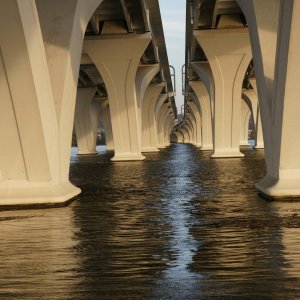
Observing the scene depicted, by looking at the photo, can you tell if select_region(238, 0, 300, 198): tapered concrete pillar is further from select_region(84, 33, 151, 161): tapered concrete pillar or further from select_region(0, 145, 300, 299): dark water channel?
select_region(84, 33, 151, 161): tapered concrete pillar

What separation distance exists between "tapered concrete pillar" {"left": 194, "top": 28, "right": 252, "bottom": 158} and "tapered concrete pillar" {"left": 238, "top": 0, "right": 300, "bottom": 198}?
688 inches

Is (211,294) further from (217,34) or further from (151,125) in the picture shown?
(151,125)

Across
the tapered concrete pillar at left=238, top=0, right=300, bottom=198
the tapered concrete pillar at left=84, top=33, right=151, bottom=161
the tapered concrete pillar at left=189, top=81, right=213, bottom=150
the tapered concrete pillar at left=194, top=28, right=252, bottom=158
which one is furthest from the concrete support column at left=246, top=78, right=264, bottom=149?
the tapered concrete pillar at left=238, top=0, right=300, bottom=198

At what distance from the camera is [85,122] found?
56.3m

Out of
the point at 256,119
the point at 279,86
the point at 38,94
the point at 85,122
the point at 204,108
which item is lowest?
the point at 256,119

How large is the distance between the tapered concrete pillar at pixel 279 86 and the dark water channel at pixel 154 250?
83cm

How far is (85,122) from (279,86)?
4536 centimetres

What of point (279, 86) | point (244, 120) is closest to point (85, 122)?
point (244, 120)

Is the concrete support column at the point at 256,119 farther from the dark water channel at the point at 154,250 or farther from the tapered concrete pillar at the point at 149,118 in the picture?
the dark water channel at the point at 154,250

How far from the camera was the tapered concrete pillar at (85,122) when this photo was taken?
180ft

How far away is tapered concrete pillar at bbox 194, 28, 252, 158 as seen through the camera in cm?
3166

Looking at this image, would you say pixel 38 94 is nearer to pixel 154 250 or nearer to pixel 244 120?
pixel 154 250

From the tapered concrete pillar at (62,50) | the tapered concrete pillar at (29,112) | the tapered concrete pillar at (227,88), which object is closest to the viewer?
the tapered concrete pillar at (29,112)

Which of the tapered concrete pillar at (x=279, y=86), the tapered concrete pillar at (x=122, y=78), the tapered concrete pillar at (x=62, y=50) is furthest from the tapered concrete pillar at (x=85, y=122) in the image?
the tapered concrete pillar at (x=279, y=86)
